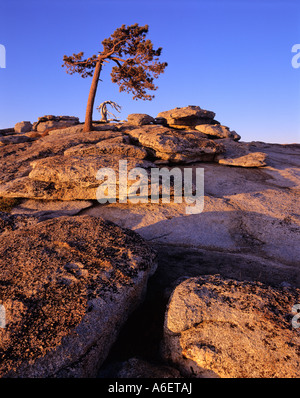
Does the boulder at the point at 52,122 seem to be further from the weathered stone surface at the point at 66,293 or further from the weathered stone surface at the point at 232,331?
the weathered stone surface at the point at 232,331

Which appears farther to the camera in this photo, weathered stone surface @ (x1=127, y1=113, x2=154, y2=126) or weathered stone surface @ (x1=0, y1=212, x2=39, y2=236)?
weathered stone surface @ (x1=127, y1=113, x2=154, y2=126)

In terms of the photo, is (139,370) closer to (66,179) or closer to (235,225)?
(235,225)

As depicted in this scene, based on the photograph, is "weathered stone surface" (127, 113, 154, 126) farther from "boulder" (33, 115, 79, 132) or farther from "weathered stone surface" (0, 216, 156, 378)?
"weathered stone surface" (0, 216, 156, 378)

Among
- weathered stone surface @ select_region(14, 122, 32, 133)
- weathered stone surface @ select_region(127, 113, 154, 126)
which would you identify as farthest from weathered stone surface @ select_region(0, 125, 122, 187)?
weathered stone surface @ select_region(14, 122, 32, 133)

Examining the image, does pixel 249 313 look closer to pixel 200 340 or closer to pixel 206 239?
pixel 200 340

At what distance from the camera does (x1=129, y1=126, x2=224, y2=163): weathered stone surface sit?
51.7 ft

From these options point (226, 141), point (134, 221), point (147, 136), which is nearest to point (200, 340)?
point (134, 221)

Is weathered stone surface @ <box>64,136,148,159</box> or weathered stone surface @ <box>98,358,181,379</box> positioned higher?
weathered stone surface @ <box>64,136,148,159</box>

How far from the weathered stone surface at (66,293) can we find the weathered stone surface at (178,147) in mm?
9458

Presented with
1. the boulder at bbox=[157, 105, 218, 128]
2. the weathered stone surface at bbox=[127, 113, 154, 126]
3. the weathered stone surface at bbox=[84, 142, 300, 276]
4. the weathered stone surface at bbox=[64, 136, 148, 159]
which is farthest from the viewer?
the weathered stone surface at bbox=[127, 113, 154, 126]

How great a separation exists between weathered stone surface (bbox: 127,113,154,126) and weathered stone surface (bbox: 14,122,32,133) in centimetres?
2258

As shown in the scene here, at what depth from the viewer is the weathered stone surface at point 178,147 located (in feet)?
51.7

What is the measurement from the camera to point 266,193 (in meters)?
12.9

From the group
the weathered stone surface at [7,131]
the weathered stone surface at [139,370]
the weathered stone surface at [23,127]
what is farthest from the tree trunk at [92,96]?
the weathered stone surface at [139,370]
